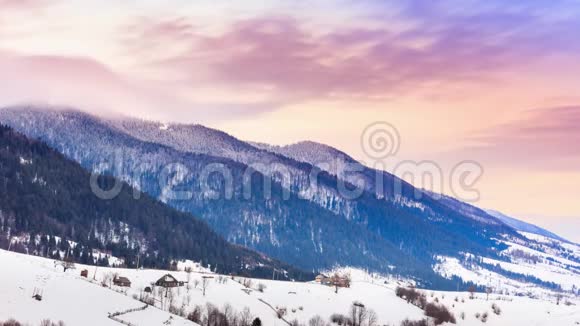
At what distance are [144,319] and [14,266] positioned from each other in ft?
92.4

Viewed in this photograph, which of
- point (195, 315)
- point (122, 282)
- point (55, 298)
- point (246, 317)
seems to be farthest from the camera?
point (122, 282)

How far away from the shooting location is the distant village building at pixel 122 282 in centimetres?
19238

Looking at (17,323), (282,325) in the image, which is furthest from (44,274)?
(282,325)

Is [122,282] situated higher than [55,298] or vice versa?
[55,298]

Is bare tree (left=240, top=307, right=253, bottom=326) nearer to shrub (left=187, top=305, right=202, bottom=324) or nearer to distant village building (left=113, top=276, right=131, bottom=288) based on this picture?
shrub (left=187, top=305, right=202, bottom=324)

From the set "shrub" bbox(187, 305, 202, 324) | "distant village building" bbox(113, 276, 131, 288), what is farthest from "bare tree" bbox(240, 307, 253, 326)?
"distant village building" bbox(113, 276, 131, 288)

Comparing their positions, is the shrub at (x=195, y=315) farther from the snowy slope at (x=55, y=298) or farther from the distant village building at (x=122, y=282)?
the distant village building at (x=122, y=282)

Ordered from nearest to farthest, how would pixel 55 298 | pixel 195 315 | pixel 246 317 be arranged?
pixel 55 298
pixel 195 315
pixel 246 317

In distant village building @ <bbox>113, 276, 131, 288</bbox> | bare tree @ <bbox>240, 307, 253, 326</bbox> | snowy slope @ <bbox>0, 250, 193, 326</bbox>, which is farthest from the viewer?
distant village building @ <bbox>113, 276, 131, 288</bbox>

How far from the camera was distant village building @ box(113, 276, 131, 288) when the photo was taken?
19238 cm

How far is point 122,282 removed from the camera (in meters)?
193

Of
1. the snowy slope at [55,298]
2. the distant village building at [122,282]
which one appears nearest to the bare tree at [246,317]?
the snowy slope at [55,298]

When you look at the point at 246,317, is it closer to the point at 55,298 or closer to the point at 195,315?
the point at 195,315

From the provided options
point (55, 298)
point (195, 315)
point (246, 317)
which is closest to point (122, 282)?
point (195, 315)
